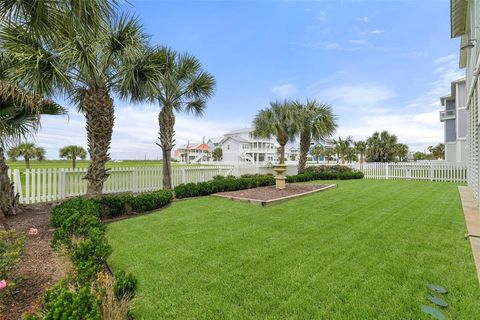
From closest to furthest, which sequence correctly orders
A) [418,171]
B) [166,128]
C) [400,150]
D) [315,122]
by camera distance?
[166,128] < [418,171] < [315,122] < [400,150]

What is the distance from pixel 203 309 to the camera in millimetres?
2367

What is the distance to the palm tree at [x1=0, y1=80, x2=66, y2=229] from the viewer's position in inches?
172

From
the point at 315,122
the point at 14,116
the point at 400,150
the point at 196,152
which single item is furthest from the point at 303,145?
the point at 196,152

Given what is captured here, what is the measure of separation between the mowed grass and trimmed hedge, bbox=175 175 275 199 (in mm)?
2994

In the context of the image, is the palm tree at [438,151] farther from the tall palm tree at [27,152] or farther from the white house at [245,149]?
the tall palm tree at [27,152]

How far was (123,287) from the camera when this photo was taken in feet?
7.04

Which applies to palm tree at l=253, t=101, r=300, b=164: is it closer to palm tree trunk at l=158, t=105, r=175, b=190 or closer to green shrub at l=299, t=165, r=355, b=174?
green shrub at l=299, t=165, r=355, b=174

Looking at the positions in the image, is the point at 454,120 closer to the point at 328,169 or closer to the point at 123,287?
the point at 328,169

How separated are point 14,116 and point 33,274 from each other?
3726mm

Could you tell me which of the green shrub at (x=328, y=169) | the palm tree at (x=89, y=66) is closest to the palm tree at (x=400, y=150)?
the green shrub at (x=328, y=169)

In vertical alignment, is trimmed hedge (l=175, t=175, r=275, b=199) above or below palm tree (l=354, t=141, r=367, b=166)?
below

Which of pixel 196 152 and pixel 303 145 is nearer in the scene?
pixel 303 145

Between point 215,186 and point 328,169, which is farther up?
point 328,169

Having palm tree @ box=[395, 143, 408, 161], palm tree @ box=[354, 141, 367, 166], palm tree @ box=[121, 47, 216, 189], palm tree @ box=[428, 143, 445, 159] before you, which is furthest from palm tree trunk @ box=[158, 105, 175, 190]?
palm tree @ box=[428, 143, 445, 159]
